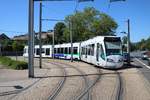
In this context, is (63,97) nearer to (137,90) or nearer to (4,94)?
(4,94)

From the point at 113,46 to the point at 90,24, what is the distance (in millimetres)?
59813

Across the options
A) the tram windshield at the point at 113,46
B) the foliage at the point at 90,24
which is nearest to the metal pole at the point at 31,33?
the tram windshield at the point at 113,46

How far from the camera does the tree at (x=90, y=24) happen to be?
91.4m

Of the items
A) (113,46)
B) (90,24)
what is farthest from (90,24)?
(113,46)

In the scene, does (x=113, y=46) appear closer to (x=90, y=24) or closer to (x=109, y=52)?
(x=109, y=52)

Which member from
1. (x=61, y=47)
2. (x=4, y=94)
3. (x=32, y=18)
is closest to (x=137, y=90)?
(x=4, y=94)

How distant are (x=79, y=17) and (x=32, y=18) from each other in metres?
68.2

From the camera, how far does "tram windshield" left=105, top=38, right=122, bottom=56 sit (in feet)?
109

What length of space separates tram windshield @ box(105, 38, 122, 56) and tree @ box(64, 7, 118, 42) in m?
56.8

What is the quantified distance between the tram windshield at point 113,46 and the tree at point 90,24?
56835mm

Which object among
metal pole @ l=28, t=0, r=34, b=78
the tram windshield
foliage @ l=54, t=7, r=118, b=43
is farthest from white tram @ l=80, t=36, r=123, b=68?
foliage @ l=54, t=7, r=118, b=43

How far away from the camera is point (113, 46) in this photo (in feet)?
110

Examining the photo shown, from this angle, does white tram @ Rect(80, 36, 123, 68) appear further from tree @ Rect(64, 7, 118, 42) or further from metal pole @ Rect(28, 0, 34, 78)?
tree @ Rect(64, 7, 118, 42)

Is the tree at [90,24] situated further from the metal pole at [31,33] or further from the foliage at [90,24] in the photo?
the metal pole at [31,33]
